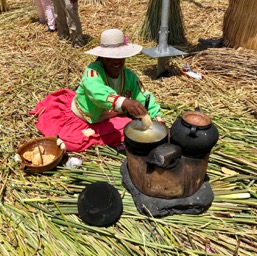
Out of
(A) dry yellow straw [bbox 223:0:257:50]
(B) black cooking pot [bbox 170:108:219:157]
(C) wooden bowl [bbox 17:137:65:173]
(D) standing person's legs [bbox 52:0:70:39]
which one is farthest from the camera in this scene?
(D) standing person's legs [bbox 52:0:70:39]

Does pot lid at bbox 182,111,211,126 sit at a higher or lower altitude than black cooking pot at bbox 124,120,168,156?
higher

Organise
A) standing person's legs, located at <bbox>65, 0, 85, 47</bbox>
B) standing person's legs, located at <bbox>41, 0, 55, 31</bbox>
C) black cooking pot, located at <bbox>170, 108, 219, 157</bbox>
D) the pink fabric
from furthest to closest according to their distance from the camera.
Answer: standing person's legs, located at <bbox>41, 0, 55, 31</bbox>, standing person's legs, located at <bbox>65, 0, 85, 47</bbox>, the pink fabric, black cooking pot, located at <bbox>170, 108, 219, 157</bbox>

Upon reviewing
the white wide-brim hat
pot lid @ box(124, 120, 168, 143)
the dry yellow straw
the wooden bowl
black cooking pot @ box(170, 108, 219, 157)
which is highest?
the white wide-brim hat

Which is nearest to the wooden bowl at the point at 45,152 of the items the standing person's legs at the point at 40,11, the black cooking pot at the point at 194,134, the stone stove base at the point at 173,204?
the stone stove base at the point at 173,204

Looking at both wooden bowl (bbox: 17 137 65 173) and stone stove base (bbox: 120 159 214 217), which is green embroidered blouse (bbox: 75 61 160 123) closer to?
wooden bowl (bbox: 17 137 65 173)

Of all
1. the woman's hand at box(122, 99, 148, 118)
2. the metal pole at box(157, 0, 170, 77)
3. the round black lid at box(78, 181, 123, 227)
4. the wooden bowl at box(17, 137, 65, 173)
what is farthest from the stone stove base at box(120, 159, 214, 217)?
the metal pole at box(157, 0, 170, 77)

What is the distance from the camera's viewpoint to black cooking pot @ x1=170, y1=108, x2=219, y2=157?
66.5 inches

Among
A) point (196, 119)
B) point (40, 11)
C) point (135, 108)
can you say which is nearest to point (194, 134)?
point (196, 119)

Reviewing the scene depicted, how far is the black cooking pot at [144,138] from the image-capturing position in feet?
5.87

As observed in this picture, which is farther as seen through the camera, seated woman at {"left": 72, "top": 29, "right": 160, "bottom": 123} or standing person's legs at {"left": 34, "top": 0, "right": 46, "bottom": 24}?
standing person's legs at {"left": 34, "top": 0, "right": 46, "bottom": 24}

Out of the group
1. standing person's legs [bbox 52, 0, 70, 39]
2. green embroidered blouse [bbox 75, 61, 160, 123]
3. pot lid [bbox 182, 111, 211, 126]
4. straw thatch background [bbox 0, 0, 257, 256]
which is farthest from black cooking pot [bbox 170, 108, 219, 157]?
standing person's legs [bbox 52, 0, 70, 39]

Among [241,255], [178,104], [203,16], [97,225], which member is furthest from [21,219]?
[203,16]

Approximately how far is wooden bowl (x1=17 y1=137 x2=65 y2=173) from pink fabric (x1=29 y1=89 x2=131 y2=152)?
0.35ft

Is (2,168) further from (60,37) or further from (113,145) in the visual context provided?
(60,37)
